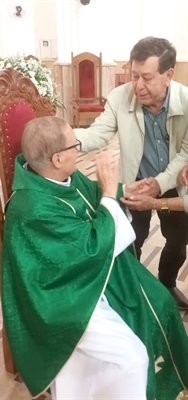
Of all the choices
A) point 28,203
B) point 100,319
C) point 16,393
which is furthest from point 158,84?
point 16,393

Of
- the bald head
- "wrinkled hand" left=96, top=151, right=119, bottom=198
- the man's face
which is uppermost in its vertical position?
the man's face

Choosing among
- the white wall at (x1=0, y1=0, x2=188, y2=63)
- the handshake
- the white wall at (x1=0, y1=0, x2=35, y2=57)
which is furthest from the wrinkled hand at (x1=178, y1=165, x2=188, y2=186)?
the white wall at (x1=0, y1=0, x2=35, y2=57)

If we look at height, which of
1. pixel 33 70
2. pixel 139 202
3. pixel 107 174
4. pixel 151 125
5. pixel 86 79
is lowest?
pixel 139 202

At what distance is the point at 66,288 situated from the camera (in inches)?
47.8

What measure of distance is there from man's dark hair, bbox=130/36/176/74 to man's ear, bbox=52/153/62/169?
0.66 meters

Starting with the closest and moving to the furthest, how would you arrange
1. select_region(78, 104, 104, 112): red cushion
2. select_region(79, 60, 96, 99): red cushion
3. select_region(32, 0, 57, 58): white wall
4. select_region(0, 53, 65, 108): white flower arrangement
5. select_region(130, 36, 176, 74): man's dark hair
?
select_region(130, 36, 176, 74): man's dark hair → select_region(0, 53, 65, 108): white flower arrangement → select_region(78, 104, 104, 112): red cushion → select_region(79, 60, 96, 99): red cushion → select_region(32, 0, 57, 58): white wall

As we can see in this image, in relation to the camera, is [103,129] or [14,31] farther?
[14,31]

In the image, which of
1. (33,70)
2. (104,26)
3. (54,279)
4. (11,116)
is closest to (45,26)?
(104,26)

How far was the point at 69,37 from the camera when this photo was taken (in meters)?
6.70

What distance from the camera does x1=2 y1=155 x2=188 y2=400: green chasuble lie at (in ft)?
3.92

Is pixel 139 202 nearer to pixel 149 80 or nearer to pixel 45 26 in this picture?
pixel 149 80

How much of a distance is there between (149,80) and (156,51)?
12cm

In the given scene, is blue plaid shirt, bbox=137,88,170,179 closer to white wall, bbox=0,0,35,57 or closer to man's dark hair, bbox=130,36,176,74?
man's dark hair, bbox=130,36,176,74

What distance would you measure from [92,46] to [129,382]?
654 centimetres
